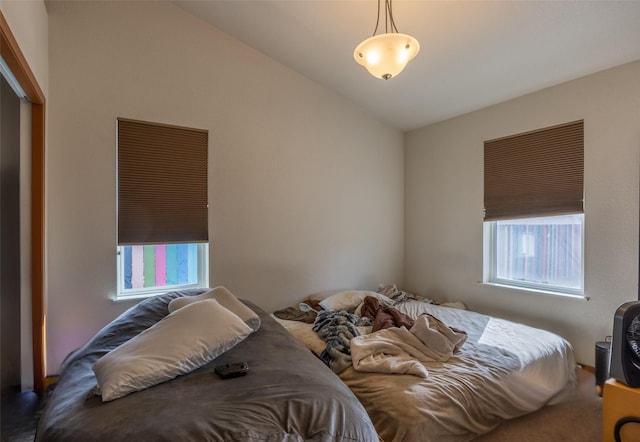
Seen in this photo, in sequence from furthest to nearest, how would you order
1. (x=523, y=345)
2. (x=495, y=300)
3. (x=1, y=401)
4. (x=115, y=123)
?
(x=495, y=300), (x=115, y=123), (x=523, y=345), (x=1, y=401)

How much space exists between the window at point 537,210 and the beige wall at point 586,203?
0.29 feet

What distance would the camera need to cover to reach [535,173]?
3096 mm

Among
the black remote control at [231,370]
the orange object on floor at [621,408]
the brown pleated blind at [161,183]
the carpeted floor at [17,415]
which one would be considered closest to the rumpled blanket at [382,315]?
the orange object on floor at [621,408]

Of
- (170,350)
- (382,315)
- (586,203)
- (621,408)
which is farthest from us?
(586,203)

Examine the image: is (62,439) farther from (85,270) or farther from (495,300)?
(495,300)

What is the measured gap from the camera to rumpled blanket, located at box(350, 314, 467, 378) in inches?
76.2

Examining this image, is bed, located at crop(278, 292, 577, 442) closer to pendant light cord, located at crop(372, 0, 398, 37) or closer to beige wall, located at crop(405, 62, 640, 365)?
beige wall, located at crop(405, 62, 640, 365)

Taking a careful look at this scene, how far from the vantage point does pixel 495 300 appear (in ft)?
11.2

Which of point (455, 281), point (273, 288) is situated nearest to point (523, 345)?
point (455, 281)

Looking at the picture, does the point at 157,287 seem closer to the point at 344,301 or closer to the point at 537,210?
the point at 344,301

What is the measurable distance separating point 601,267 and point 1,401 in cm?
415

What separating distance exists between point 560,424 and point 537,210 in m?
1.71

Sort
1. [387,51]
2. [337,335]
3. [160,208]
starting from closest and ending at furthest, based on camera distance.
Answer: [387,51], [337,335], [160,208]

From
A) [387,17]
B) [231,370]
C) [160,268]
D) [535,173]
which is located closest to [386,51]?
[387,17]
